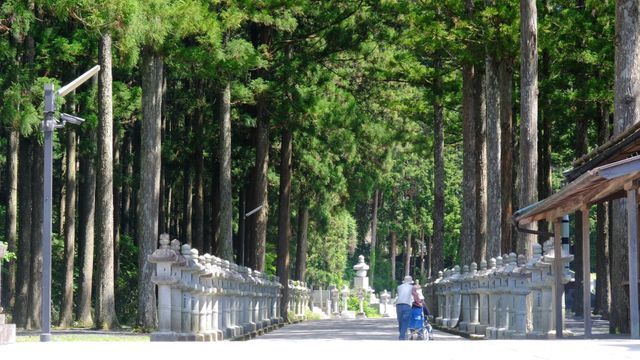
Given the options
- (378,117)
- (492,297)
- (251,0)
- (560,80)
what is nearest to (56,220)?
(378,117)

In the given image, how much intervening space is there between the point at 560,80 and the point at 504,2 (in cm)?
725

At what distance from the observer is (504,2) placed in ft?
117

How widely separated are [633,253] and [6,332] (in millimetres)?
8919

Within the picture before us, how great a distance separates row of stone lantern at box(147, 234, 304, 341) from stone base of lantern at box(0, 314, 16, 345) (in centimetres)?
301

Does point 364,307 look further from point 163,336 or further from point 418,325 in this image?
point 163,336

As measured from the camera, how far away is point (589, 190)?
21766 millimetres

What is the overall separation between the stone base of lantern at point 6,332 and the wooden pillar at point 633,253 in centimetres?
870

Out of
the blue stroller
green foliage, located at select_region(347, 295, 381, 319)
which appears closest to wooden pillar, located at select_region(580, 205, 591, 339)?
the blue stroller

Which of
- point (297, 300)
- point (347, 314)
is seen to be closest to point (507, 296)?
point (297, 300)

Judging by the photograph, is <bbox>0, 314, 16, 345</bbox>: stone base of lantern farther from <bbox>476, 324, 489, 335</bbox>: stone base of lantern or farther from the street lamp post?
<bbox>476, 324, 489, 335</bbox>: stone base of lantern

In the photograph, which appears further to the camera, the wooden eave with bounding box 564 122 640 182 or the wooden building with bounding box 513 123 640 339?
the wooden eave with bounding box 564 122 640 182

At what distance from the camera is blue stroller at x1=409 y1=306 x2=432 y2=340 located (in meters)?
29.5

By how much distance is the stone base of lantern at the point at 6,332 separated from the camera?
19.9m

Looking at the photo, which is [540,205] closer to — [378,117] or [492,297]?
[492,297]
